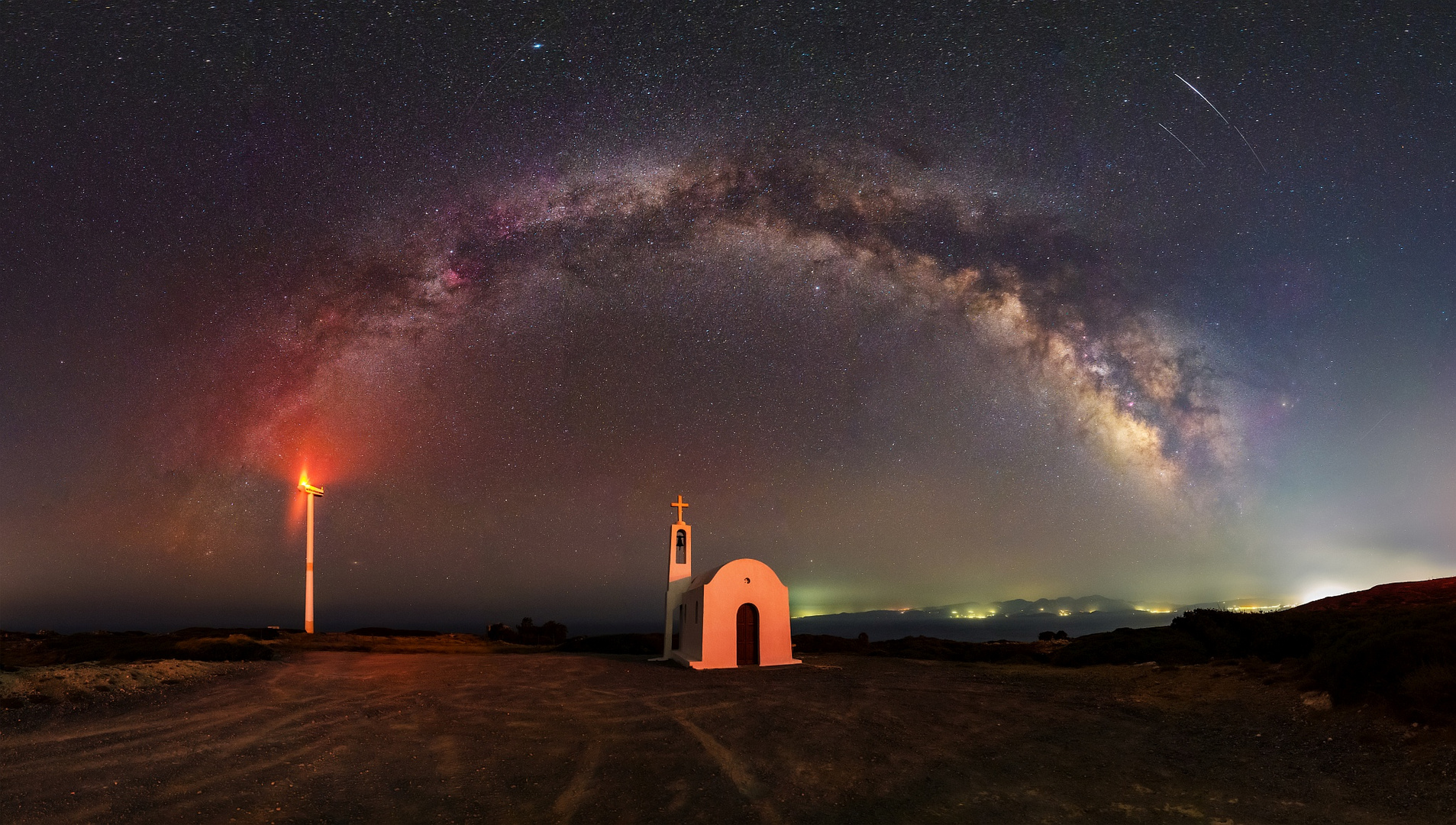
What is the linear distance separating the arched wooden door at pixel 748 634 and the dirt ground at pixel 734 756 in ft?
23.2

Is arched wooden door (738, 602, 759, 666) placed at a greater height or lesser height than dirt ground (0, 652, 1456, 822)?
lesser

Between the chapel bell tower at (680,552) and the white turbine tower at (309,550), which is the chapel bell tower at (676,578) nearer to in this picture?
the chapel bell tower at (680,552)

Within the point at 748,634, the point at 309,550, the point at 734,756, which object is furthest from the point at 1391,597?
the point at 309,550

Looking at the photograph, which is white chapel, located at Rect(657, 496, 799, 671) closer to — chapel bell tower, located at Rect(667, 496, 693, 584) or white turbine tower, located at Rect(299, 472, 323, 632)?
chapel bell tower, located at Rect(667, 496, 693, 584)

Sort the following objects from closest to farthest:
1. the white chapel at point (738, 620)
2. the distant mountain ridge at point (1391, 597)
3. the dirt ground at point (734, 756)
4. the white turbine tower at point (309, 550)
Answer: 1. the dirt ground at point (734, 756)
2. the distant mountain ridge at point (1391, 597)
3. the white chapel at point (738, 620)
4. the white turbine tower at point (309, 550)

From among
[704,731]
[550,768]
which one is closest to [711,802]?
[550,768]

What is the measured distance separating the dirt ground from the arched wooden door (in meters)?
7.07

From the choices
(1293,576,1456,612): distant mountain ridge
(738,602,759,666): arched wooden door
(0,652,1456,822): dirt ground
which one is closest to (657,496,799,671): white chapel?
(738,602,759,666): arched wooden door

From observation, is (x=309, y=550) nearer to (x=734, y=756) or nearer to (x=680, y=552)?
(x=680, y=552)

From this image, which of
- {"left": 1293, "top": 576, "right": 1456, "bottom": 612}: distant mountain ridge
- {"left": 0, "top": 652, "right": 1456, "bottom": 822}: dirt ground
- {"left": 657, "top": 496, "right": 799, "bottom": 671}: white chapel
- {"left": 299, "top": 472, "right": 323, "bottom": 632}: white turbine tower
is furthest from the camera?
{"left": 299, "top": 472, "right": 323, "bottom": 632}: white turbine tower

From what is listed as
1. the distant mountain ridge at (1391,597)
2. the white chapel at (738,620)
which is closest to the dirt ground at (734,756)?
the white chapel at (738,620)

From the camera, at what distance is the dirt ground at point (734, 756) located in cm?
798

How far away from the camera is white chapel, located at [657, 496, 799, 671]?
2323cm

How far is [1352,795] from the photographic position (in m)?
7.96
